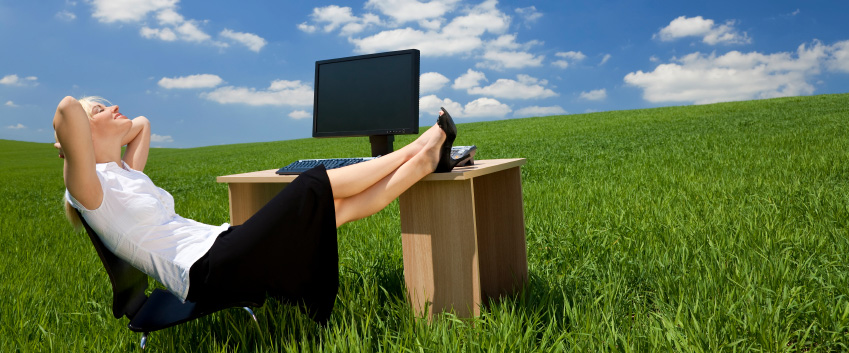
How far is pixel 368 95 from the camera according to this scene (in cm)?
341

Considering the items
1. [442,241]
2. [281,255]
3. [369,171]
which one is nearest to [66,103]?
[281,255]

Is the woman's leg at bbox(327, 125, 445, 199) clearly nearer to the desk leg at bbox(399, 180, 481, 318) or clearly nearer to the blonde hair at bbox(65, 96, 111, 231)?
the desk leg at bbox(399, 180, 481, 318)

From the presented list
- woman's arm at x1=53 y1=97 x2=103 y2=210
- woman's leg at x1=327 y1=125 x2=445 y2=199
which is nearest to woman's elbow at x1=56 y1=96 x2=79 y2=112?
woman's arm at x1=53 y1=97 x2=103 y2=210

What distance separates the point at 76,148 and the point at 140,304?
90 cm

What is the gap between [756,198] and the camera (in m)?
4.72

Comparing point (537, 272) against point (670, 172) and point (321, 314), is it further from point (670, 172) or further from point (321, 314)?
point (670, 172)

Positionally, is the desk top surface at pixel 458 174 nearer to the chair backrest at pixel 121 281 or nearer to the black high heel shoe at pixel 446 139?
the black high heel shoe at pixel 446 139

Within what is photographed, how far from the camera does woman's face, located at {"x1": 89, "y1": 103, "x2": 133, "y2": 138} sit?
2.20 meters

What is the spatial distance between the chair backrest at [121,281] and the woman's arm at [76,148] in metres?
0.19

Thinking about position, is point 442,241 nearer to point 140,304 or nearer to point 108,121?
point 140,304

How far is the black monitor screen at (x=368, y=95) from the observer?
10.7 ft

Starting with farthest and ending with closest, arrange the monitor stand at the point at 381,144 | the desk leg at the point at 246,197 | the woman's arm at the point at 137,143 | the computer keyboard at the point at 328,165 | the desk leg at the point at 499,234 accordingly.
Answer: the monitor stand at the point at 381,144, the desk leg at the point at 246,197, the desk leg at the point at 499,234, the computer keyboard at the point at 328,165, the woman's arm at the point at 137,143

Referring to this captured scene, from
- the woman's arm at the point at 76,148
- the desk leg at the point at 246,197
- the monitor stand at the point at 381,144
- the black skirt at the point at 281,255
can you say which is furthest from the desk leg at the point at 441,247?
the woman's arm at the point at 76,148

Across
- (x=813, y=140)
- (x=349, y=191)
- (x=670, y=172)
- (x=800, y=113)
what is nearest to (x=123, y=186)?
(x=349, y=191)
